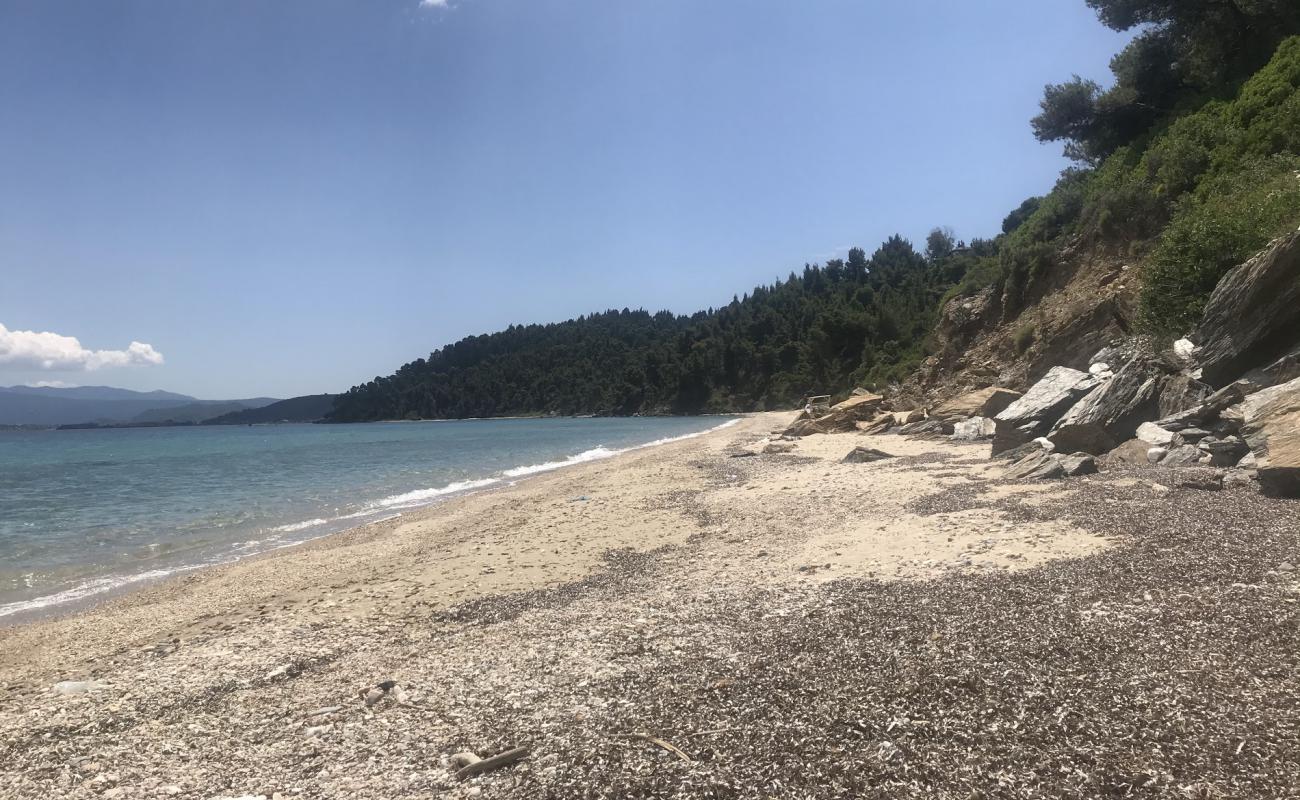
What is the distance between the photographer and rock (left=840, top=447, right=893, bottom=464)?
1993 centimetres

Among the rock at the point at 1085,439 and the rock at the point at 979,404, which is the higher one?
the rock at the point at 979,404

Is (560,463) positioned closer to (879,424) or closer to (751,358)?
(879,424)

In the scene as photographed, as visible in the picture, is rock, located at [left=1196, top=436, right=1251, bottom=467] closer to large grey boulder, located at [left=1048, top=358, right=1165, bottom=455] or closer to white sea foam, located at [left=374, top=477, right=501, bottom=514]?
large grey boulder, located at [left=1048, top=358, right=1165, bottom=455]

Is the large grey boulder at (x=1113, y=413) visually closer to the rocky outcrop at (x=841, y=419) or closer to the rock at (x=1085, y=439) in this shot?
the rock at (x=1085, y=439)

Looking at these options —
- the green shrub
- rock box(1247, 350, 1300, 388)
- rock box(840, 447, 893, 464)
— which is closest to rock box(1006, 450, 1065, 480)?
rock box(1247, 350, 1300, 388)

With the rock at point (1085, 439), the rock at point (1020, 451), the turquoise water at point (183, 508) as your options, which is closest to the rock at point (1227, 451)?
the rock at point (1085, 439)

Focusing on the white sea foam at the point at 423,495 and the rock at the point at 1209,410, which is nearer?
the rock at the point at 1209,410

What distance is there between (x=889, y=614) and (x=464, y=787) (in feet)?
13.5

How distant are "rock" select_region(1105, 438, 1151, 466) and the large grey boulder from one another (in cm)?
57

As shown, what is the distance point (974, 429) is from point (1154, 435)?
30.9 ft

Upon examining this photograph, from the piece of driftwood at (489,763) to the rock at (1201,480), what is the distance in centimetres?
1018

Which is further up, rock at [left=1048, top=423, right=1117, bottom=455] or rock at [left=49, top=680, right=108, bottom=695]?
rock at [left=1048, top=423, right=1117, bottom=455]

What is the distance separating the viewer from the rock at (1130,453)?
12570 mm

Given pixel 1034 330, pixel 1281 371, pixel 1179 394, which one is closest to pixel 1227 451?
pixel 1281 371
